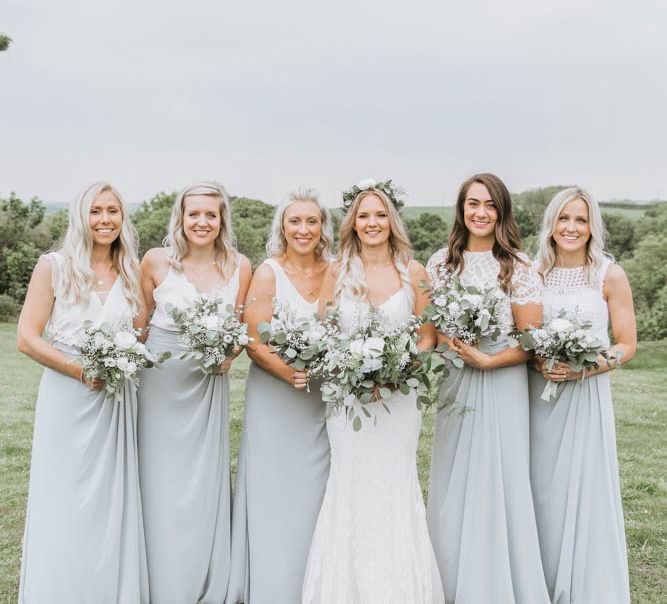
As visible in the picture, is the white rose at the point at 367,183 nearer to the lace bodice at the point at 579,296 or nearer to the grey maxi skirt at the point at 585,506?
the lace bodice at the point at 579,296

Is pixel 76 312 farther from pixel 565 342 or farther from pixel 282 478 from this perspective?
pixel 565 342

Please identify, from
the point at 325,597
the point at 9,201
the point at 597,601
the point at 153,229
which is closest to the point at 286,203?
the point at 325,597

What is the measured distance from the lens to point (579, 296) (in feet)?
19.0

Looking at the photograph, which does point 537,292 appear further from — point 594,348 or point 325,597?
point 325,597

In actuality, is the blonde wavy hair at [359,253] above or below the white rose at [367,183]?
below

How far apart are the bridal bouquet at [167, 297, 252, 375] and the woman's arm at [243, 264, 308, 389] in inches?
8.8

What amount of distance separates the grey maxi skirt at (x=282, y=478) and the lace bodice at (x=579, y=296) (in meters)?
1.86

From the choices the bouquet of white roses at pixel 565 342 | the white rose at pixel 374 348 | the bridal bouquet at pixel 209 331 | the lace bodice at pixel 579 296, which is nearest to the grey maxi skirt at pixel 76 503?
the bridal bouquet at pixel 209 331

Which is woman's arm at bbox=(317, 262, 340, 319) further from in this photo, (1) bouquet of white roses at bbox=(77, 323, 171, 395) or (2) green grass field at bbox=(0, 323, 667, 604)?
(2) green grass field at bbox=(0, 323, 667, 604)

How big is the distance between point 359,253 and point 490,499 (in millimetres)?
2015

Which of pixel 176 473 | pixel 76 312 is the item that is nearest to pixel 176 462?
pixel 176 473

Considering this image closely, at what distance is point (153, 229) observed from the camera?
28.1 metres

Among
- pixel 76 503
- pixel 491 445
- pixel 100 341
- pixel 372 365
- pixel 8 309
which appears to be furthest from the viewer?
pixel 8 309

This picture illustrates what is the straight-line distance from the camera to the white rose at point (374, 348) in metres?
5.02
